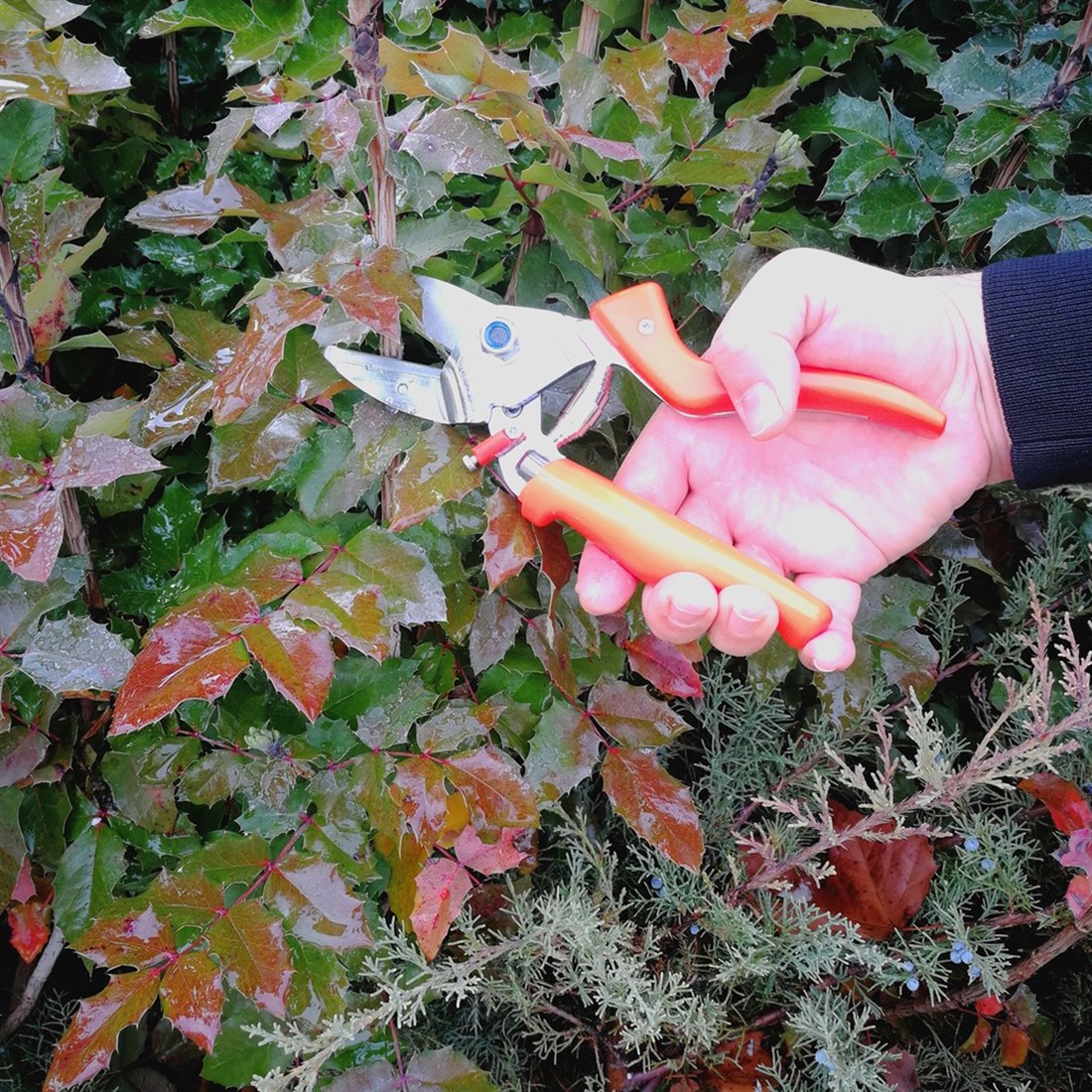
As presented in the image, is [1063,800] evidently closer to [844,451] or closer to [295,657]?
[844,451]

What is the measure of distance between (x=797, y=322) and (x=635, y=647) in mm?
469

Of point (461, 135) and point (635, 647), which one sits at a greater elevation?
point (461, 135)

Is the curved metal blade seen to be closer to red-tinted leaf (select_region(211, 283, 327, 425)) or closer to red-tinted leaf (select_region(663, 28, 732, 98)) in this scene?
red-tinted leaf (select_region(211, 283, 327, 425))

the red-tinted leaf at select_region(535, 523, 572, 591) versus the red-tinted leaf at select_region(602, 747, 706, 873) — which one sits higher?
the red-tinted leaf at select_region(535, 523, 572, 591)

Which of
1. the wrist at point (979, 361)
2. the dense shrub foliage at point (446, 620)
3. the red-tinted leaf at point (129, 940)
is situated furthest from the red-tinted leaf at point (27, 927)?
the wrist at point (979, 361)

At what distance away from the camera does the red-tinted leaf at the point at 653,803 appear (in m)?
1.21

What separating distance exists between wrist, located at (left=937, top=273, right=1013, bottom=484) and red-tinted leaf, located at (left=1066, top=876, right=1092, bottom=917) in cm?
59

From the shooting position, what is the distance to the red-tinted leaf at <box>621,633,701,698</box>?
127 centimetres

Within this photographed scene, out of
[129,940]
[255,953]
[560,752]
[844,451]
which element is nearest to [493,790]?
[560,752]

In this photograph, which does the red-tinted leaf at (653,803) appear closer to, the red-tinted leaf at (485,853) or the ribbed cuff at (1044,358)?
the red-tinted leaf at (485,853)

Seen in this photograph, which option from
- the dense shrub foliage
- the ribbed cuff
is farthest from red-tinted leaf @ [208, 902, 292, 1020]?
the ribbed cuff

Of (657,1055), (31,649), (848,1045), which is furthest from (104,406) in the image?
(848,1045)

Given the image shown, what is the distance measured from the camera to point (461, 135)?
976 millimetres

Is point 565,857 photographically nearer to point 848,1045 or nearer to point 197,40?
point 848,1045
